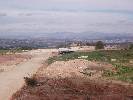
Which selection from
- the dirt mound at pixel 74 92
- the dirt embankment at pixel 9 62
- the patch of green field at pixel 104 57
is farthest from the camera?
the patch of green field at pixel 104 57

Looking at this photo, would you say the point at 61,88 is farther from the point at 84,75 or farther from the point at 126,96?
the point at 84,75

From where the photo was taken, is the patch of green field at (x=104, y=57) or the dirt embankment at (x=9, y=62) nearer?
the dirt embankment at (x=9, y=62)

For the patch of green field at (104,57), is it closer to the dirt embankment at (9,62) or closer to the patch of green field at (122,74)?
the dirt embankment at (9,62)

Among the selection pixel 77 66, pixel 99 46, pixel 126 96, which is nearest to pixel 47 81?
pixel 126 96

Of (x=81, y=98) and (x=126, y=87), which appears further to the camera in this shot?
(x=126, y=87)

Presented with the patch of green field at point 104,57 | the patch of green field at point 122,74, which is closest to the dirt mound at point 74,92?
the patch of green field at point 122,74

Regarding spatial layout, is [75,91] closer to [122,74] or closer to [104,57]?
[122,74]

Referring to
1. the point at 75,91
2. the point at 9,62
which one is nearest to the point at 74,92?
the point at 75,91

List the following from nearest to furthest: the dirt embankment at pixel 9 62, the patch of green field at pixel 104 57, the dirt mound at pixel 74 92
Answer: the dirt mound at pixel 74 92, the dirt embankment at pixel 9 62, the patch of green field at pixel 104 57

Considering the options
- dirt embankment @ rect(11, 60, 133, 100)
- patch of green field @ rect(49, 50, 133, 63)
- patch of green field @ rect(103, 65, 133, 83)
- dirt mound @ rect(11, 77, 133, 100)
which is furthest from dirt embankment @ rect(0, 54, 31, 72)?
dirt mound @ rect(11, 77, 133, 100)

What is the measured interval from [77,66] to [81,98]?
20.5 metres

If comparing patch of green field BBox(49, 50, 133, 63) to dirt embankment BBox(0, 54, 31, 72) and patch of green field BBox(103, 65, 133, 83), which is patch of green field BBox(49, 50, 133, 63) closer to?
dirt embankment BBox(0, 54, 31, 72)

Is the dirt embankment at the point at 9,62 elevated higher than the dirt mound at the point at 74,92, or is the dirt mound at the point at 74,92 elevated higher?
the dirt mound at the point at 74,92

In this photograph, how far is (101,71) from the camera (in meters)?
37.9
